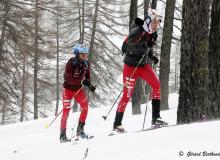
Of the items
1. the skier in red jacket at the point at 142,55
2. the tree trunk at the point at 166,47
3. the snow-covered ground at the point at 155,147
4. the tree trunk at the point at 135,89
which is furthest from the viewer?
the tree trunk at the point at 135,89

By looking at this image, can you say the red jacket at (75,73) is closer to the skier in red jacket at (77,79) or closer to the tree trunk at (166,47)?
the skier in red jacket at (77,79)

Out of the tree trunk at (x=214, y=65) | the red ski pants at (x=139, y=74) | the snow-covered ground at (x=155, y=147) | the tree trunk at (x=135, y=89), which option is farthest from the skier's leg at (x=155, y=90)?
the tree trunk at (x=135, y=89)

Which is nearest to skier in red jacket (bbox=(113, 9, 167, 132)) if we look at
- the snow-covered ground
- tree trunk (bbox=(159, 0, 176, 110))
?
the snow-covered ground

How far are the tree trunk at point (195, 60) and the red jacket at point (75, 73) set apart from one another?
2.50m

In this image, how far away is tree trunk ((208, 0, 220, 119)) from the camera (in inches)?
305

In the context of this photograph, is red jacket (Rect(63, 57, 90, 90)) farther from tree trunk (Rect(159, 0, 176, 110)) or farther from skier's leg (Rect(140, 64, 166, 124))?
tree trunk (Rect(159, 0, 176, 110))

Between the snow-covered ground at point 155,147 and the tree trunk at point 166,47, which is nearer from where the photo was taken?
the snow-covered ground at point 155,147

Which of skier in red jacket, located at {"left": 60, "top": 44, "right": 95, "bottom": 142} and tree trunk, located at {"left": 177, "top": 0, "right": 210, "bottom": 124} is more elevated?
A: tree trunk, located at {"left": 177, "top": 0, "right": 210, "bottom": 124}

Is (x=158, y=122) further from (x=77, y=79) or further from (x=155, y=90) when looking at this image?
(x=77, y=79)

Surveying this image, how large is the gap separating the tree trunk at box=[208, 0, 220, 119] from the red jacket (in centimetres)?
284

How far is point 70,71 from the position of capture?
30.3 feet

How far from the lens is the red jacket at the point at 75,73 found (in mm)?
9195

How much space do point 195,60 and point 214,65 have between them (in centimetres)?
44

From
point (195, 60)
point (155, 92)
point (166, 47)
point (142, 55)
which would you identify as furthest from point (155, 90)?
point (166, 47)
